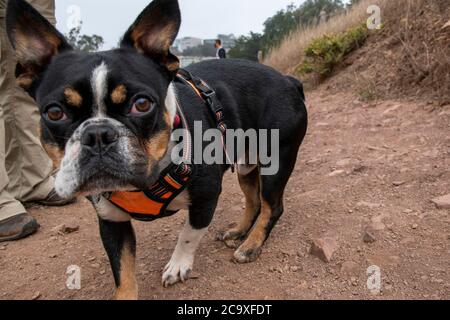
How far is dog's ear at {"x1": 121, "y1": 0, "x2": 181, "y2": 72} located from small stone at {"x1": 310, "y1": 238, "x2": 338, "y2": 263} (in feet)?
5.37

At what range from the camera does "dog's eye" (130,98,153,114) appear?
2.22 meters

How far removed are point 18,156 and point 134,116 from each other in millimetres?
2763

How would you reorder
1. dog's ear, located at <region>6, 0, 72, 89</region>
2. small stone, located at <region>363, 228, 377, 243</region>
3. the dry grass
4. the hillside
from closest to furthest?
dog's ear, located at <region>6, 0, 72, 89</region>, small stone, located at <region>363, 228, 377, 243</region>, the hillside, the dry grass

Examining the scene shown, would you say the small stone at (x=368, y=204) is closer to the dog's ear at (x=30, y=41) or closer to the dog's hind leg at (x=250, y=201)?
the dog's hind leg at (x=250, y=201)

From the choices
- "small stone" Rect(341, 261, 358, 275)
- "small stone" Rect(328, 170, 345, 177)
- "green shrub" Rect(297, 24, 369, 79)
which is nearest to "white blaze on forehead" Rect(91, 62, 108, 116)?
"small stone" Rect(341, 261, 358, 275)

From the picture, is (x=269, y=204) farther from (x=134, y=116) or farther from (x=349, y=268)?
(x=134, y=116)

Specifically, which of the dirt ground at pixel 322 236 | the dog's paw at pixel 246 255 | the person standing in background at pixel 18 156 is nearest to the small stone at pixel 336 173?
the dirt ground at pixel 322 236

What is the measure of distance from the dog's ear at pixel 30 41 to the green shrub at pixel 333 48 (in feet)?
21.0

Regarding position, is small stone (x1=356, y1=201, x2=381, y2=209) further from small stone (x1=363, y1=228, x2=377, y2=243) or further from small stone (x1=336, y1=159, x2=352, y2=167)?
small stone (x1=336, y1=159, x2=352, y2=167)

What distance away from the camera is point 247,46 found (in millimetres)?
45188

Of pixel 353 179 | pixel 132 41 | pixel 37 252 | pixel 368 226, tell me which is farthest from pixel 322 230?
pixel 37 252

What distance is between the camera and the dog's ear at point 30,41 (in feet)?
Answer: 7.95

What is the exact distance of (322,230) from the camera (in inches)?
137
